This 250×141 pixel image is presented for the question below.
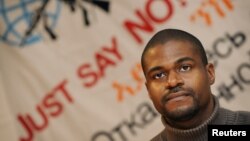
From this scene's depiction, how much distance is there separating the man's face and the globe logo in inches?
16.6

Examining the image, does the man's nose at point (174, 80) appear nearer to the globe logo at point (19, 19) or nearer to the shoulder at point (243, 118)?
the shoulder at point (243, 118)

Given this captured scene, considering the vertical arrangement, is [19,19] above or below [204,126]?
above

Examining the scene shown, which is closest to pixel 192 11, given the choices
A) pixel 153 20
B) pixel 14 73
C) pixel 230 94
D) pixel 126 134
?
pixel 153 20

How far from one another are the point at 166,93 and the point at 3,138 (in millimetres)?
469

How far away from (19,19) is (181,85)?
51 centimetres

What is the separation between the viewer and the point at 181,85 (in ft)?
1.49

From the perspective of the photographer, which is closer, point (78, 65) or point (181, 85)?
point (181, 85)

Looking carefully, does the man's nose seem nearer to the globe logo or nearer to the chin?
the chin

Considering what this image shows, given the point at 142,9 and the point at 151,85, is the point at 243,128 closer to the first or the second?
the point at 151,85

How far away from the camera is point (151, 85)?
0.47 meters

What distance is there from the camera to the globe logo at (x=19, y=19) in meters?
0.81

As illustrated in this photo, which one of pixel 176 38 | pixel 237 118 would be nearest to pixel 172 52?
pixel 176 38

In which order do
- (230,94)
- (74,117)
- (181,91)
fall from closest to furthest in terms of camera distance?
(181,91), (230,94), (74,117)

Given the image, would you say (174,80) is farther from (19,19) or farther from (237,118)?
(19,19)
